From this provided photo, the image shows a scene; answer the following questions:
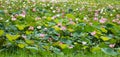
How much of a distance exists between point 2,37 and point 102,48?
1.35 m

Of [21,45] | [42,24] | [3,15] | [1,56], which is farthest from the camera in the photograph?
[3,15]

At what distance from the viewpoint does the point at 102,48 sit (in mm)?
4434

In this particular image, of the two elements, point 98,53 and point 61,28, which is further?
point 61,28

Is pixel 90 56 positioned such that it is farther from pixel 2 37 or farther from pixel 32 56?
pixel 2 37

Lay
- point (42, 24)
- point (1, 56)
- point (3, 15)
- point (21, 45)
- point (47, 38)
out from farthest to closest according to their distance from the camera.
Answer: point (3, 15), point (42, 24), point (47, 38), point (21, 45), point (1, 56)

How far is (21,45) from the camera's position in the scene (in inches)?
168

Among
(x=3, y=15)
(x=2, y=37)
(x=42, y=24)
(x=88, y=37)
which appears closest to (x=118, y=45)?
(x=88, y=37)

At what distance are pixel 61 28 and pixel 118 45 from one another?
91cm

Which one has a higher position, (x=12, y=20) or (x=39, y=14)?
(x=12, y=20)

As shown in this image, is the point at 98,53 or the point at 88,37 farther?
the point at 88,37

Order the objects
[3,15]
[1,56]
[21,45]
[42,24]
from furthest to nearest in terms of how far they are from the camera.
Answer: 1. [3,15]
2. [42,24]
3. [21,45]
4. [1,56]

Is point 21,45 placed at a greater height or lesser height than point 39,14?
greater

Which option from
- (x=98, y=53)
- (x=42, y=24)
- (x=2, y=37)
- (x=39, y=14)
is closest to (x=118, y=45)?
(x=98, y=53)

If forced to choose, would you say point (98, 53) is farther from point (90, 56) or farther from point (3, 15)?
point (3, 15)
